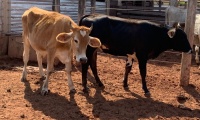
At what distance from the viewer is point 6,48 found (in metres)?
9.78

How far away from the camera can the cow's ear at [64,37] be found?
575cm

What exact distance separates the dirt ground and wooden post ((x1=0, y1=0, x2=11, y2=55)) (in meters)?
1.29

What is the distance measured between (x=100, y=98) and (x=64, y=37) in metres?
1.27

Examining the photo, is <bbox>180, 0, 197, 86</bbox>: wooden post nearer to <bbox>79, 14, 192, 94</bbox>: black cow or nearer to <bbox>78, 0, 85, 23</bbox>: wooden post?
<bbox>79, 14, 192, 94</bbox>: black cow

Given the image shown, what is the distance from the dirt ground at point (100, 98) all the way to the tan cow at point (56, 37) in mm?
384

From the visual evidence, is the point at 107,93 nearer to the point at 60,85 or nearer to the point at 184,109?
the point at 60,85

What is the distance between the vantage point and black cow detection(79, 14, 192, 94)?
6488mm

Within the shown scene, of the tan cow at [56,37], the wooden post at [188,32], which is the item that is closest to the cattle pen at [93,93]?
the wooden post at [188,32]

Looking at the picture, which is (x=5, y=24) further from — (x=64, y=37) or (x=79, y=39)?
(x=79, y=39)

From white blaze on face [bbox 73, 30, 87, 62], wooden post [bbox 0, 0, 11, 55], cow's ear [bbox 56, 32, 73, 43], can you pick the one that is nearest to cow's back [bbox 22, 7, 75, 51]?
cow's ear [bbox 56, 32, 73, 43]

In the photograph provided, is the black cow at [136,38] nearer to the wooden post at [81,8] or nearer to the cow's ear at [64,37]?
the cow's ear at [64,37]

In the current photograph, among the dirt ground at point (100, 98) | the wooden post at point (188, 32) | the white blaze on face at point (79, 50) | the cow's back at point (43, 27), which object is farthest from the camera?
the wooden post at point (188, 32)

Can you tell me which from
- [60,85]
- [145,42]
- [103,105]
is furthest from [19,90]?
[145,42]

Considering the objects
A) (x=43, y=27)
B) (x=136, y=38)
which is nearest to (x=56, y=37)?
(x=43, y=27)
